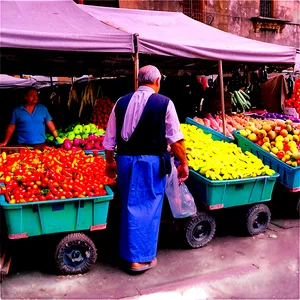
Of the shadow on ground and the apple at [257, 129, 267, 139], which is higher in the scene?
the apple at [257, 129, 267, 139]

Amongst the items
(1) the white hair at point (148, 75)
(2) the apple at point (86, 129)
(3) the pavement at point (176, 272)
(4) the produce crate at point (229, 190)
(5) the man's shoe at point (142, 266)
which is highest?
(1) the white hair at point (148, 75)

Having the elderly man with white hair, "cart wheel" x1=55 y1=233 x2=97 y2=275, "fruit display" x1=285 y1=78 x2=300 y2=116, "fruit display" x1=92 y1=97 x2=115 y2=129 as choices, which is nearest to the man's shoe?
the elderly man with white hair

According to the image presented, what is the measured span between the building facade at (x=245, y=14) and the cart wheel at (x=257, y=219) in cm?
1129

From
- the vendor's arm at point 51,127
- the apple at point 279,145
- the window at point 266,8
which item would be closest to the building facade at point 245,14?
the window at point 266,8

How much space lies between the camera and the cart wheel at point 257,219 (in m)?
4.98

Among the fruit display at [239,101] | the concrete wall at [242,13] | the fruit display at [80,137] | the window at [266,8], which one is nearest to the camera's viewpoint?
the fruit display at [80,137]

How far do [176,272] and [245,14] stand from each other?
49.2 ft

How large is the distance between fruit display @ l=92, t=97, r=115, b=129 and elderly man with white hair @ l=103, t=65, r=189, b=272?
3.50 meters

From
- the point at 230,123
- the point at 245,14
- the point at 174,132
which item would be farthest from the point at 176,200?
the point at 245,14

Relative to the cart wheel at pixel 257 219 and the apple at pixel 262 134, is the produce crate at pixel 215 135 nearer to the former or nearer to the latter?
the apple at pixel 262 134

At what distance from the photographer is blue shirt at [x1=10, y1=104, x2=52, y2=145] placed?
230 inches

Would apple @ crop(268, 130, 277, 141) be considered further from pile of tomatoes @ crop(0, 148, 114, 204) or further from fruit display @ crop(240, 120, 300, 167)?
pile of tomatoes @ crop(0, 148, 114, 204)

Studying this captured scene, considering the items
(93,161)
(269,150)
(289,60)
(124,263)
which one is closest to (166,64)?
(289,60)

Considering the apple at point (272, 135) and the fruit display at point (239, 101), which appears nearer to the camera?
the apple at point (272, 135)
